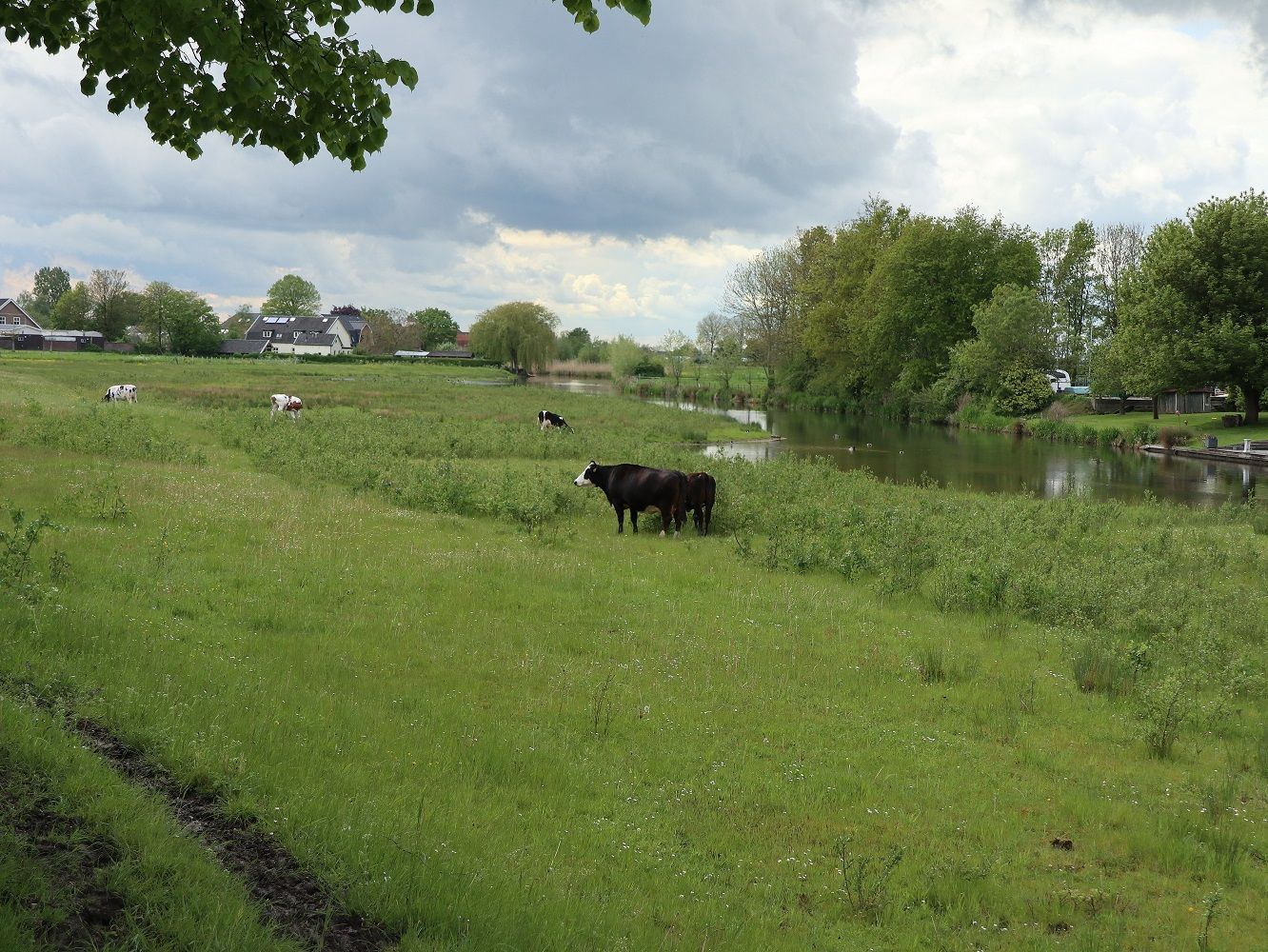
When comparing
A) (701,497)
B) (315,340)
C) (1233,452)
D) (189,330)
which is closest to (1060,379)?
(1233,452)

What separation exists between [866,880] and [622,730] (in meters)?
2.80

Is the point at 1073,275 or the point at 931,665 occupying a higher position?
the point at 1073,275

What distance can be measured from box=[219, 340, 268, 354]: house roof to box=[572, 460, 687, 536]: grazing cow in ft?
493

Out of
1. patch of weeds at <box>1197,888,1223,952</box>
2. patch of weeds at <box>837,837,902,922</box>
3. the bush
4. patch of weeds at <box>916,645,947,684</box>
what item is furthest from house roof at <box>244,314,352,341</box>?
patch of weeds at <box>1197,888,1223,952</box>

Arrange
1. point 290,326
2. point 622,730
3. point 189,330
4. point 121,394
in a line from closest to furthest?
point 622,730
point 121,394
point 189,330
point 290,326

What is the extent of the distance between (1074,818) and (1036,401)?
6840cm

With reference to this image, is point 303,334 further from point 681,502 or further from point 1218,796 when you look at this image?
point 1218,796

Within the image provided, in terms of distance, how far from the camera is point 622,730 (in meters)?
8.61

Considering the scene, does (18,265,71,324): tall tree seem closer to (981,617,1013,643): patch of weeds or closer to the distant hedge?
the distant hedge

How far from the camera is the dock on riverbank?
1885 inches

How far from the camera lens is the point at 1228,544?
21797mm

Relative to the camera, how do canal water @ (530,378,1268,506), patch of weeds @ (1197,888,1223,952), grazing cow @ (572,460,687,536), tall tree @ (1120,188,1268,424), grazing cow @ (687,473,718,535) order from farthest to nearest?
tall tree @ (1120,188,1268,424) → canal water @ (530,378,1268,506) → grazing cow @ (687,473,718,535) → grazing cow @ (572,460,687,536) → patch of weeds @ (1197,888,1223,952)

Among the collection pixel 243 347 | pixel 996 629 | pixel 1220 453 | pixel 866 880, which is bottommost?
pixel 866 880

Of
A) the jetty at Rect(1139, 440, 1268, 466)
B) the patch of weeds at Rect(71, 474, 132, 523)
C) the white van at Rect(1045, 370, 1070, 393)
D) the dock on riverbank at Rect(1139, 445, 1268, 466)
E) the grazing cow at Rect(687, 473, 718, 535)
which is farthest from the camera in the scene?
the white van at Rect(1045, 370, 1070, 393)
